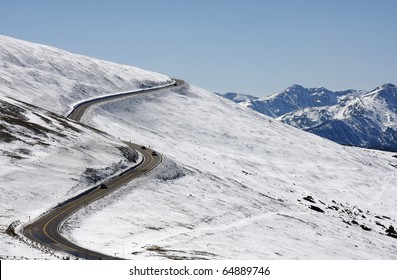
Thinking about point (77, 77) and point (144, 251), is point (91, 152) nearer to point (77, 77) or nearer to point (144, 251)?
point (144, 251)

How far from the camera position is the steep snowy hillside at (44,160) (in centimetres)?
6600

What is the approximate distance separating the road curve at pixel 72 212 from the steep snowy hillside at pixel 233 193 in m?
1.83

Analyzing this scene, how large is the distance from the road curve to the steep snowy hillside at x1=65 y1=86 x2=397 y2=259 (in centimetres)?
183

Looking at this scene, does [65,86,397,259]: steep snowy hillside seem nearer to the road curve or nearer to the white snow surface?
the white snow surface

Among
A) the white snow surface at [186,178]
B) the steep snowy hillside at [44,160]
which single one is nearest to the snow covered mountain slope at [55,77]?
the white snow surface at [186,178]

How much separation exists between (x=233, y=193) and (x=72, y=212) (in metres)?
33.3

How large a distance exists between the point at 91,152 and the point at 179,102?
87634 millimetres

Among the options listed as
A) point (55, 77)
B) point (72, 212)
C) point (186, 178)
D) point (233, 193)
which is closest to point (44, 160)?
point (72, 212)

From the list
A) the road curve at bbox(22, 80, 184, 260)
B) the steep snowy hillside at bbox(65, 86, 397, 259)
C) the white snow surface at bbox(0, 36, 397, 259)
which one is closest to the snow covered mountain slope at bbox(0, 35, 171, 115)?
the white snow surface at bbox(0, 36, 397, 259)

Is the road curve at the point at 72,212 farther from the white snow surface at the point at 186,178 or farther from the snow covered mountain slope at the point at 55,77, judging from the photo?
the snow covered mountain slope at the point at 55,77

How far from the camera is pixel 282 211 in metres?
86.2

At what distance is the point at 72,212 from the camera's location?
213ft

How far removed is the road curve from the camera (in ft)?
161
